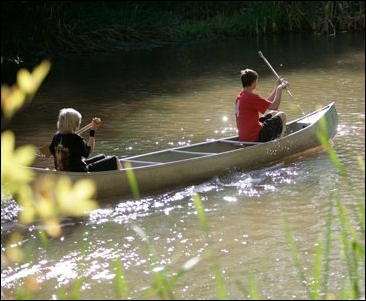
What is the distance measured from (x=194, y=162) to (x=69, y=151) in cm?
131

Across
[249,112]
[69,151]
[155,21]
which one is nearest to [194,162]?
[249,112]

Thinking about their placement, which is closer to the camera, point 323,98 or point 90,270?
point 90,270

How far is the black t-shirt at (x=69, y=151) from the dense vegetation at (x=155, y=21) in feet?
35.8

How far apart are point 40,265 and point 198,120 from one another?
571 cm

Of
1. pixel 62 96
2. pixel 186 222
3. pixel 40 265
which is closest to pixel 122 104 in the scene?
pixel 62 96

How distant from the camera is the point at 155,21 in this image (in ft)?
68.2

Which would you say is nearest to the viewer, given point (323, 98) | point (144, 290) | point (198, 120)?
point (144, 290)

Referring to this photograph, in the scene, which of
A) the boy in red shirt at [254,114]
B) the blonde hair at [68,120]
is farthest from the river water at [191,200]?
the blonde hair at [68,120]

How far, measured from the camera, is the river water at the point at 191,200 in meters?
4.87

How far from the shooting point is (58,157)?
6480 mm

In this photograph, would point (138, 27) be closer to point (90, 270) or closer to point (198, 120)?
point (198, 120)

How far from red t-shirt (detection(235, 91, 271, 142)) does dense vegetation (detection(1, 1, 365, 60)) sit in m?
9.96

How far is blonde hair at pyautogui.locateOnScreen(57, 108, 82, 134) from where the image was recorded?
20.5 feet

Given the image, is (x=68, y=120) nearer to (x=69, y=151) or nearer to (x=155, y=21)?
(x=69, y=151)
